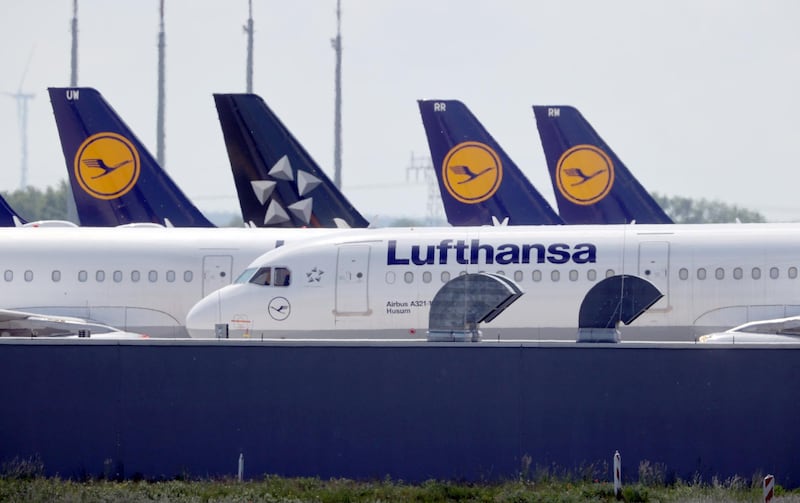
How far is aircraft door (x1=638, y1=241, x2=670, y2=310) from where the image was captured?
3416 centimetres

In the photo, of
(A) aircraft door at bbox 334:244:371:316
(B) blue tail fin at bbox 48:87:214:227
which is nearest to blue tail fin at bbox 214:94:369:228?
(B) blue tail fin at bbox 48:87:214:227

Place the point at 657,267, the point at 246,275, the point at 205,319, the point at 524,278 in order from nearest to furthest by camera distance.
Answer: the point at 657,267 < the point at 524,278 < the point at 205,319 < the point at 246,275

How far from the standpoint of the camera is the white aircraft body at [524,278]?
112 ft

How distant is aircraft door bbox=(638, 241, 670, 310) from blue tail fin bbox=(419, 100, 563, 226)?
45.5ft

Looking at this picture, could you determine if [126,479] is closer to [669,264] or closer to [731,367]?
[731,367]

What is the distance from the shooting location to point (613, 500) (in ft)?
69.4

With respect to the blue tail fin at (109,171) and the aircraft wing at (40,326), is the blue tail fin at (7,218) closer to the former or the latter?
the blue tail fin at (109,171)

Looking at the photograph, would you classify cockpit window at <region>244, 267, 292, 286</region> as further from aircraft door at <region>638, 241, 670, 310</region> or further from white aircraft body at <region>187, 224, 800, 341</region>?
aircraft door at <region>638, 241, 670, 310</region>

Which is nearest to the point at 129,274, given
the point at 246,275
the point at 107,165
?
the point at 246,275

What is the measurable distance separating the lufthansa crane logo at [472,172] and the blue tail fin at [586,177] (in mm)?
2674

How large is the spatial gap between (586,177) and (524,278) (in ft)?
56.6

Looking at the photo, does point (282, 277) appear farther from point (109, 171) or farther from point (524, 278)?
point (109, 171)

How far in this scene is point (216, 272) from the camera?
39.0 meters

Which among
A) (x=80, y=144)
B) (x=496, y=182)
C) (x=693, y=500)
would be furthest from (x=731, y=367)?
(x=80, y=144)
